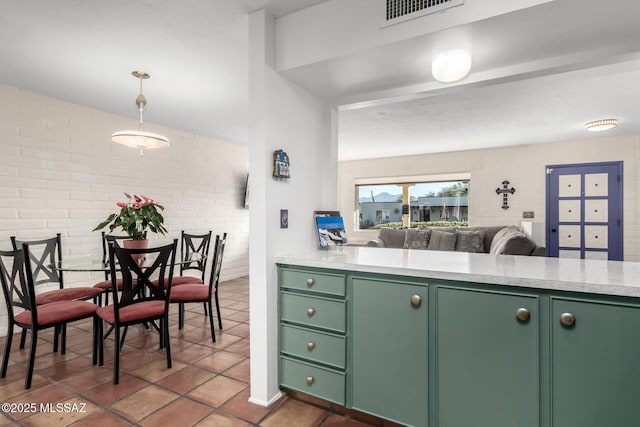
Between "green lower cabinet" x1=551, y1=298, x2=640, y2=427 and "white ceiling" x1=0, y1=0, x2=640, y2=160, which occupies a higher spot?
"white ceiling" x1=0, y1=0, x2=640, y2=160

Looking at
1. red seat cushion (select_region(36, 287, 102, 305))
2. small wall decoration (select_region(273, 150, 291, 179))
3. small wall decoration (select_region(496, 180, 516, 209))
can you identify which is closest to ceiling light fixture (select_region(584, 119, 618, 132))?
small wall decoration (select_region(496, 180, 516, 209))

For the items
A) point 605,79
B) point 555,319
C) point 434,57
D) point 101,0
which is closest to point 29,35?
point 101,0

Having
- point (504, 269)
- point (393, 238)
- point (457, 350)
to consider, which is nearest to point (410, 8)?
point (504, 269)

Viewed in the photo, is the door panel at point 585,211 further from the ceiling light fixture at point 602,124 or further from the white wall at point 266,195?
the white wall at point 266,195

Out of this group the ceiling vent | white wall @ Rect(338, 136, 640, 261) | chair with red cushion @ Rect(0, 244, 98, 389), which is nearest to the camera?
the ceiling vent

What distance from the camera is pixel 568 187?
5.57m

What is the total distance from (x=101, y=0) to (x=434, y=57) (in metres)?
1.90

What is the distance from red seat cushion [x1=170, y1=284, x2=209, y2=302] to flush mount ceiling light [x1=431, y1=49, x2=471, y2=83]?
99.3 inches

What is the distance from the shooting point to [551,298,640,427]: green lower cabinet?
1.25 metres

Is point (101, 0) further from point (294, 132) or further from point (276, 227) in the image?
point (276, 227)

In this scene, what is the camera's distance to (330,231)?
236 cm

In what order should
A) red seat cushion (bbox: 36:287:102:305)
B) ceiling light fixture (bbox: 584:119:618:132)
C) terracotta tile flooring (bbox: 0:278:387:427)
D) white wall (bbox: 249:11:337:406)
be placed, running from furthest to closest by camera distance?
ceiling light fixture (bbox: 584:119:618:132) < red seat cushion (bbox: 36:287:102:305) < white wall (bbox: 249:11:337:406) < terracotta tile flooring (bbox: 0:278:387:427)

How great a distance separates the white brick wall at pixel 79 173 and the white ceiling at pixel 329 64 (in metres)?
0.25

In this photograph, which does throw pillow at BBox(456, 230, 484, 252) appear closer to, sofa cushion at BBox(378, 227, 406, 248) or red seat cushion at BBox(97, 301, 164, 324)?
sofa cushion at BBox(378, 227, 406, 248)
